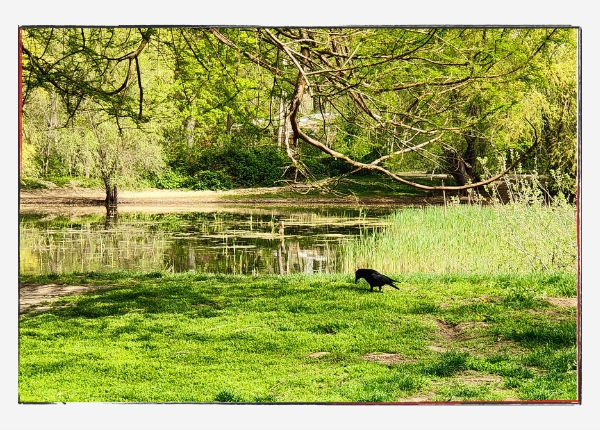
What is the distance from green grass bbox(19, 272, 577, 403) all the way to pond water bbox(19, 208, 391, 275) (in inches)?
5.2

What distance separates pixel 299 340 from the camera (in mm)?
6676

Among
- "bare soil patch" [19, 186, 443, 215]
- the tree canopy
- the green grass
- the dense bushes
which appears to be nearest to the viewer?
the green grass

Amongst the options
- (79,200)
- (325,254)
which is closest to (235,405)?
(325,254)

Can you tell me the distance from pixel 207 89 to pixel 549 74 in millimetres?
2881

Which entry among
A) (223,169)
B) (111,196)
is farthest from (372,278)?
(111,196)

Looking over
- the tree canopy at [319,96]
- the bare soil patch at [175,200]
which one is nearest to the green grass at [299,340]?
the bare soil patch at [175,200]

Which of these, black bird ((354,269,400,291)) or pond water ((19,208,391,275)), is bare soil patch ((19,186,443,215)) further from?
black bird ((354,269,400,291))

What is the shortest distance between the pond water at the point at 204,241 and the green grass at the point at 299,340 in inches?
5.2

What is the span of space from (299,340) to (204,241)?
1.22 metres

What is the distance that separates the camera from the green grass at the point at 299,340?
6207 millimetres

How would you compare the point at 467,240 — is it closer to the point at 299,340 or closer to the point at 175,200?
the point at 299,340

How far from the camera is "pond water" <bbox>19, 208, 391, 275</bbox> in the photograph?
275 inches

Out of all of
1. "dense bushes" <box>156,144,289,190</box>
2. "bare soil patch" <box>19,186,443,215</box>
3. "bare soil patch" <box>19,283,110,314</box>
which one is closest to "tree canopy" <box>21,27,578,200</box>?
"dense bushes" <box>156,144,289,190</box>

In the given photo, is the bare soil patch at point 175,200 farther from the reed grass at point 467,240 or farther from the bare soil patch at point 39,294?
the bare soil patch at point 39,294
